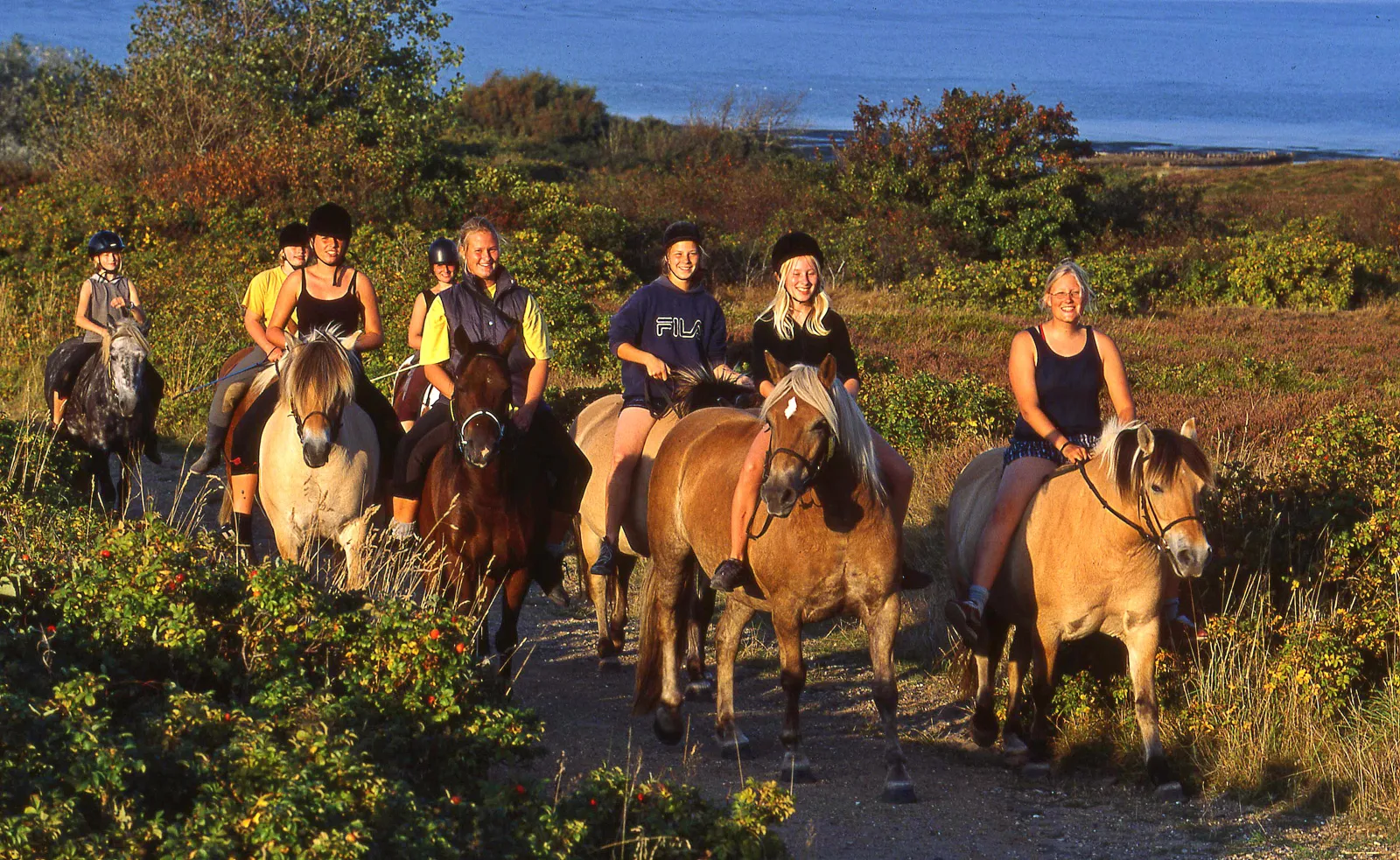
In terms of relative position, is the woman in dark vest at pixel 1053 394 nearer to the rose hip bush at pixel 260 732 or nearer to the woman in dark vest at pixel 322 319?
the rose hip bush at pixel 260 732

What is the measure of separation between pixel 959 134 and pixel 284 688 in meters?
25.3

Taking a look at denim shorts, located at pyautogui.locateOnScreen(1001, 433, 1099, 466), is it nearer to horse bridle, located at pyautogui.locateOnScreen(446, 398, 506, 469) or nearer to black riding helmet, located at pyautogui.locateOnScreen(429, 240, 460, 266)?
horse bridle, located at pyautogui.locateOnScreen(446, 398, 506, 469)

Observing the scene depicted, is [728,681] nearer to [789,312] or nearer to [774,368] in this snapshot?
[774,368]

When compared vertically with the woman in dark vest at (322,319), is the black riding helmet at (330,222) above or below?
above

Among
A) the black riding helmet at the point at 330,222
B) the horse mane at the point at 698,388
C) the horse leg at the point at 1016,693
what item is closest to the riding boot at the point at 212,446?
the black riding helmet at the point at 330,222

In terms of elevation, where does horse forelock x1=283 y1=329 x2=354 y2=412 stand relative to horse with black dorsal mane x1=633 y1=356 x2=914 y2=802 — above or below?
above

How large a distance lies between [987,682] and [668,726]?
1709 mm

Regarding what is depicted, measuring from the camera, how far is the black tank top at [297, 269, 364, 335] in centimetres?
888

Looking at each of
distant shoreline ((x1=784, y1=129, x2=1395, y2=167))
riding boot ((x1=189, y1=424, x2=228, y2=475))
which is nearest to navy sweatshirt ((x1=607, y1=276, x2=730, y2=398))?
riding boot ((x1=189, y1=424, x2=228, y2=475))

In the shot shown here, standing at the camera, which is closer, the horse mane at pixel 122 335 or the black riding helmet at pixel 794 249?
the black riding helmet at pixel 794 249

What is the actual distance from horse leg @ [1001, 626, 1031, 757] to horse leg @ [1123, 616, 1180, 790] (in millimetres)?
644

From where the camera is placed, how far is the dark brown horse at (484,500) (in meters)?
7.14

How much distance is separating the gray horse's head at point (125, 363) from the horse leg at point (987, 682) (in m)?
6.42

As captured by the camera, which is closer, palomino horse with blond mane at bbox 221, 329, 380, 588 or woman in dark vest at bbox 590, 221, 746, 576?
palomino horse with blond mane at bbox 221, 329, 380, 588
